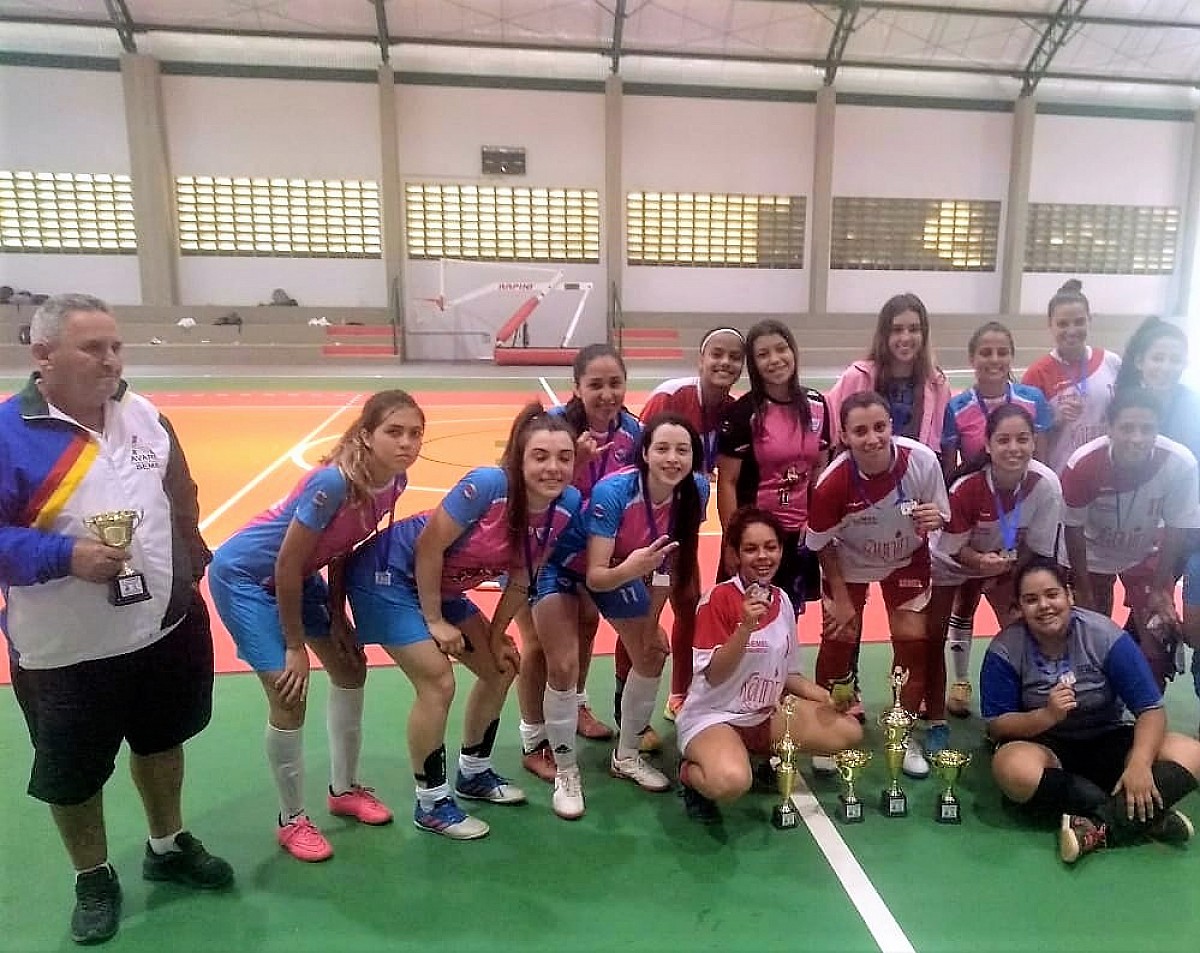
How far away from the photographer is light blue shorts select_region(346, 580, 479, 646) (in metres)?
3.29

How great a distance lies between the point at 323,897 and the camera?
10.1 feet

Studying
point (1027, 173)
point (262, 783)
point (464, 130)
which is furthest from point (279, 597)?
point (1027, 173)

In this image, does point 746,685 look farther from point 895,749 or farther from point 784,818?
point 895,749

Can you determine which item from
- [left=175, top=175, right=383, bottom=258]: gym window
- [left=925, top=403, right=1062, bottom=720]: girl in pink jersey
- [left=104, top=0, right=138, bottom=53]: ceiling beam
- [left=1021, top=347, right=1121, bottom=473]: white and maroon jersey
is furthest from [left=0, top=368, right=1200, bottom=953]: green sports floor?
[left=104, top=0, right=138, bottom=53]: ceiling beam

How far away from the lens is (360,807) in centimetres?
355

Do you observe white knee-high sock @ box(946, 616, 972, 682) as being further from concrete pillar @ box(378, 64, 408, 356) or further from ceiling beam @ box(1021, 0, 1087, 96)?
ceiling beam @ box(1021, 0, 1087, 96)

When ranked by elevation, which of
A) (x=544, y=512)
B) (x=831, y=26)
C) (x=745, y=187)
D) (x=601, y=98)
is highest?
(x=831, y=26)

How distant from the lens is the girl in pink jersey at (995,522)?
388 centimetres

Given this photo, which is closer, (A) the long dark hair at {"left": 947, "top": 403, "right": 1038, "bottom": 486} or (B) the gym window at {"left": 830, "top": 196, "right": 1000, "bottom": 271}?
(A) the long dark hair at {"left": 947, "top": 403, "right": 1038, "bottom": 486}

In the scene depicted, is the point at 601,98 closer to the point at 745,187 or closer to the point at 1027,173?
the point at 745,187

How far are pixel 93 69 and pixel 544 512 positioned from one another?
22.6 meters

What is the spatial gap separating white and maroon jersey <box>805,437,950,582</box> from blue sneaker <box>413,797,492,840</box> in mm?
1840

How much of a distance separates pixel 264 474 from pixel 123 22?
1600 cm

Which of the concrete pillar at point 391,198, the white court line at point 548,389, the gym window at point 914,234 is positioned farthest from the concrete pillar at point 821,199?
the concrete pillar at point 391,198
